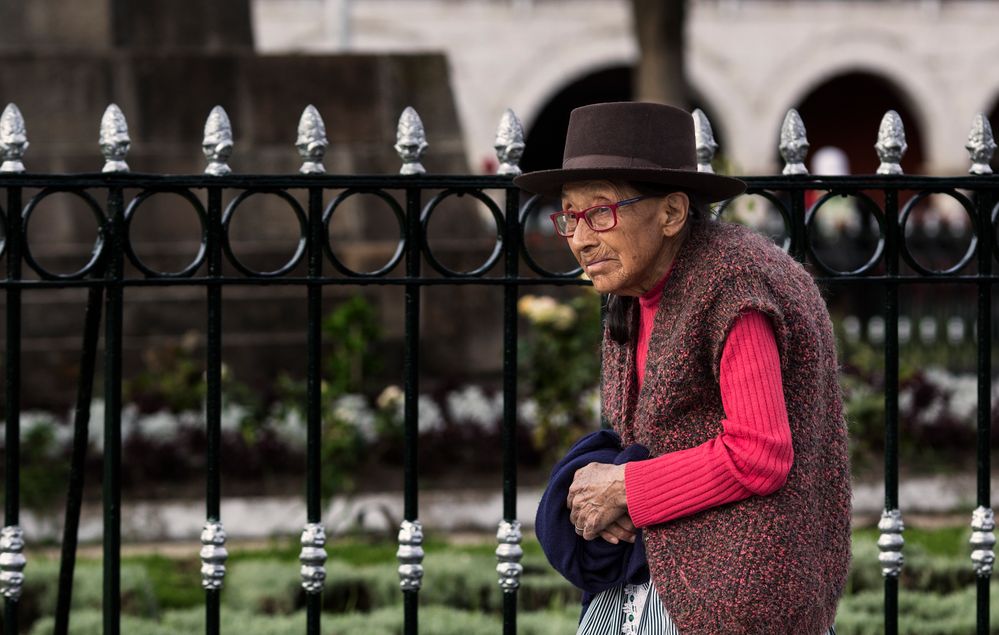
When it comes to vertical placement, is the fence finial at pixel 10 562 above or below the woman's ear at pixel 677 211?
below

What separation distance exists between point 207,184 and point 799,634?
177 cm

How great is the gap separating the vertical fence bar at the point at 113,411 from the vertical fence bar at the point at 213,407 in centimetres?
21

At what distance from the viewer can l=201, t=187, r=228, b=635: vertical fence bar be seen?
3.46 m

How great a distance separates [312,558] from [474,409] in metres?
4.10

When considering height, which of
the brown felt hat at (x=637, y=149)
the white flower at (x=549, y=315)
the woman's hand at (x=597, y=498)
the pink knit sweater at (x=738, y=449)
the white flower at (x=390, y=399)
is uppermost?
the brown felt hat at (x=637, y=149)

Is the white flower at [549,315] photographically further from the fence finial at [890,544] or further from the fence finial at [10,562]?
the fence finial at [10,562]

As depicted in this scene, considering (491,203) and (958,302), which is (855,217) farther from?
(491,203)

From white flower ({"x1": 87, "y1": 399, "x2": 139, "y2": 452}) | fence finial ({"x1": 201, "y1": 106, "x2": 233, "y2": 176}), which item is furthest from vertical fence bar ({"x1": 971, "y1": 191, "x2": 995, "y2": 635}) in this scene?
white flower ({"x1": 87, "y1": 399, "x2": 139, "y2": 452})

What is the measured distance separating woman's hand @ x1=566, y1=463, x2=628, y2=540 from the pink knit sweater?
0.06 metres

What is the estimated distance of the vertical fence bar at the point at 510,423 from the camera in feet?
11.5

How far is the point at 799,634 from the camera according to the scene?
250 cm

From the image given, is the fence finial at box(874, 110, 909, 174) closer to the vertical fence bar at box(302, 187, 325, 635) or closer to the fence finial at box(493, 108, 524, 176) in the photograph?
the fence finial at box(493, 108, 524, 176)

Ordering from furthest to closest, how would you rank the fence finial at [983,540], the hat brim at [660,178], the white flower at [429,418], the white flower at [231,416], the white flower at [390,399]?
the white flower at [429,418]
the white flower at [231,416]
the white flower at [390,399]
the fence finial at [983,540]
the hat brim at [660,178]

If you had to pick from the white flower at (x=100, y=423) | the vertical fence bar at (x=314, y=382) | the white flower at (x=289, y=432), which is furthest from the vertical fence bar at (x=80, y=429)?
the white flower at (x=289, y=432)
